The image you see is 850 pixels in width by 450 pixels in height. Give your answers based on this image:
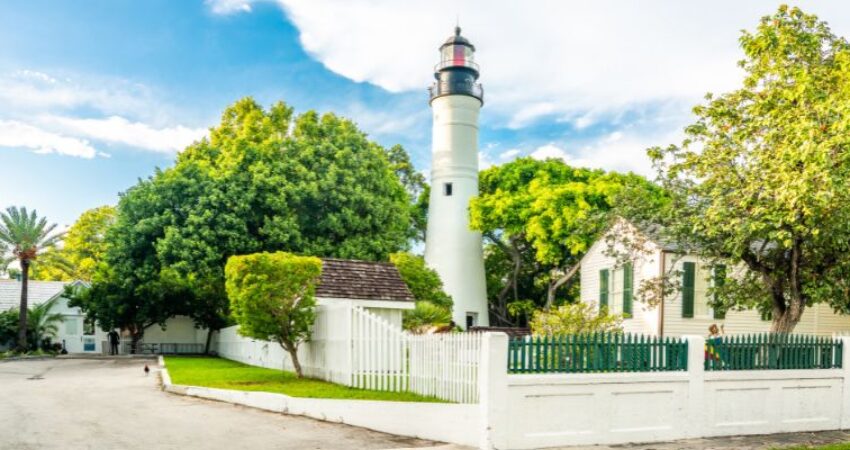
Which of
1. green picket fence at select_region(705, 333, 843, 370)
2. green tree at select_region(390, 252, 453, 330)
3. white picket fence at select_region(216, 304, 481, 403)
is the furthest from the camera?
green tree at select_region(390, 252, 453, 330)

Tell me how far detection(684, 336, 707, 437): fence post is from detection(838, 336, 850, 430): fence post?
10.9 ft

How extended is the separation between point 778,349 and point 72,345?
47.9 meters

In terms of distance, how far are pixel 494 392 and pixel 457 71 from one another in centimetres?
3058

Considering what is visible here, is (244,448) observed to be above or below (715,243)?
below

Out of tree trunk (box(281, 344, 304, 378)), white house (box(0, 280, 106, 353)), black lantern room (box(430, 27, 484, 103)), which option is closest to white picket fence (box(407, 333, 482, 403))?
tree trunk (box(281, 344, 304, 378))

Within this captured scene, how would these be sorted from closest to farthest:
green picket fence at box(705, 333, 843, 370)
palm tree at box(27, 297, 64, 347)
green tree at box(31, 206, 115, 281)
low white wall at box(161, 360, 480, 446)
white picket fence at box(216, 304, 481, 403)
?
low white wall at box(161, 360, 480, 446) < white picket fence at box(216, 304, 481, 403) < green picket fence at box(705, 333, 843, 370) < palm tree at box(27, 297, 64, 347) < green tree at box(31, 206, 115, 281)

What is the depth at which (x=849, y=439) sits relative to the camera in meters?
11.3

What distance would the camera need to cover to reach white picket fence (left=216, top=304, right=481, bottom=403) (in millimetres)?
10461

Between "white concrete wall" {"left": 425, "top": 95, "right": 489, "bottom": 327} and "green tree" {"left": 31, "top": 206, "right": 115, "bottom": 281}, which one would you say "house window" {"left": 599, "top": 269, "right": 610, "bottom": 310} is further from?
"green tree" {"left": 31, "top": 206, "right": 115, "bottom": 281}

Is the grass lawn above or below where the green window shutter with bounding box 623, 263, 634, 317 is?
below

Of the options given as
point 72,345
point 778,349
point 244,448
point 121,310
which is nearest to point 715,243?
point 778,349

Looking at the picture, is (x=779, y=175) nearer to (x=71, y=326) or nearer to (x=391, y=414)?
(x=391, y=414)

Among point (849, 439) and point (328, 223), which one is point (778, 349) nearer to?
point (849, 439)

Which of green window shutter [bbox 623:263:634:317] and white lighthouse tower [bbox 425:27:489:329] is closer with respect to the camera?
green window shutter [bbox 623:263:634:317]
